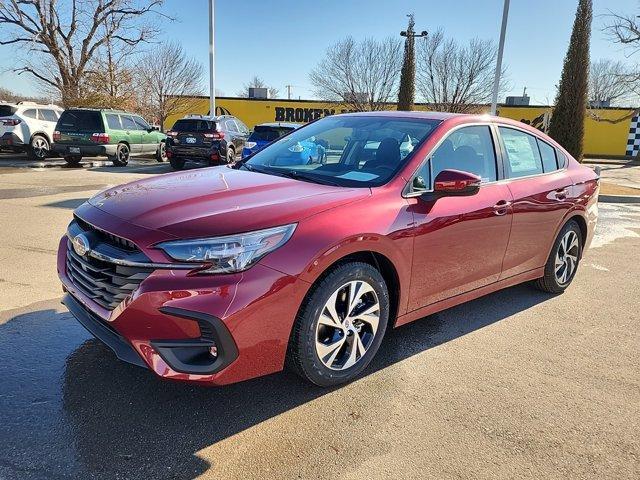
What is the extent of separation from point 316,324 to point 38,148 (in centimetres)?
1719

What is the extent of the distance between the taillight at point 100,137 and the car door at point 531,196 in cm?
1411

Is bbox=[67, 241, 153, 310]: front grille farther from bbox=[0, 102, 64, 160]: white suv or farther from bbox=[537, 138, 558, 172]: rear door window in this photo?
bbox=[0, 102, 64, 160]: white suv

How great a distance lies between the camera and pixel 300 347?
268 cm

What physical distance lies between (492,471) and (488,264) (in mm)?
1773

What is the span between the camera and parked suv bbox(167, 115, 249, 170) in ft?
48.6

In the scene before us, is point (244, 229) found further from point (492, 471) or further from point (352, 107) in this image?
point (352, 107)

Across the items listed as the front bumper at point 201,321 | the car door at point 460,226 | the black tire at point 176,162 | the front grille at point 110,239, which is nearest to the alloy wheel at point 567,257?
the car door at point 460,226

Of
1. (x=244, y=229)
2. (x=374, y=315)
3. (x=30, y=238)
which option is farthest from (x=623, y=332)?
(x=30, y=238)

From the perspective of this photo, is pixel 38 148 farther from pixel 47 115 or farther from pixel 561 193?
pixel 561 193

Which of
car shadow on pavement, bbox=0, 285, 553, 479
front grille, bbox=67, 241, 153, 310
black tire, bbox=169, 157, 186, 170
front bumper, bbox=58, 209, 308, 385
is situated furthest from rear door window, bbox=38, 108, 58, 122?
front bumper, bbox=58, 209, 308, 385

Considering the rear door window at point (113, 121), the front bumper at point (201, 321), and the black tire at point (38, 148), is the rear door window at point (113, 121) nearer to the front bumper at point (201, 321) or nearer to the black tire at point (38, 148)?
the black tire at point (38, 148)

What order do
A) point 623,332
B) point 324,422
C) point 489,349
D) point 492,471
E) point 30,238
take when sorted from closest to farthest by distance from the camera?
1. point 492,471
2. point 324,422
3. point 489,349
4. point 623,332
5. point 30,238

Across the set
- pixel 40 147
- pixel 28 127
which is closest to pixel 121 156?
pixel 40 147

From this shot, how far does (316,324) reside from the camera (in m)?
2.71
